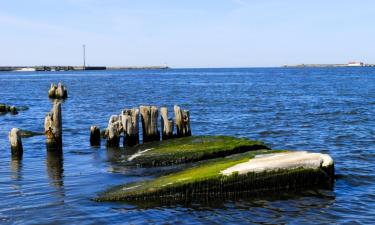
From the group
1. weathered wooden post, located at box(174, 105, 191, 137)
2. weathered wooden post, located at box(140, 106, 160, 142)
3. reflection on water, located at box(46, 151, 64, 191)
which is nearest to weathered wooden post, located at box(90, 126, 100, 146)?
reflection on water, located at box(46, 151, 64, 191)

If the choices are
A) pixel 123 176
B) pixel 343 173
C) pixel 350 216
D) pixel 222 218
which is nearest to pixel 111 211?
pixel 222 218

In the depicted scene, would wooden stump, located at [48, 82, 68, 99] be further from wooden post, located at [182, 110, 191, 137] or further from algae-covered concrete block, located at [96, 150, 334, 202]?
algae-covered concrete block, located at [96, 150, 334, 202]

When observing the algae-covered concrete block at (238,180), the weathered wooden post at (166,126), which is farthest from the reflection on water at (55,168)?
the weathered wooden post at (166,126)

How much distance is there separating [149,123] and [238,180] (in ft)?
26.3

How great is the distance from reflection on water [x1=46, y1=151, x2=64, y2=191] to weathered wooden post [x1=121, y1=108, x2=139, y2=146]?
2.63m

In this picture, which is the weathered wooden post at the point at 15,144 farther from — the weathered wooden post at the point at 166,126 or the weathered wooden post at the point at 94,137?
the weathered wooden post at the point at 166,126

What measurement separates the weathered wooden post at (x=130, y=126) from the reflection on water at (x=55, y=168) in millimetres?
2633

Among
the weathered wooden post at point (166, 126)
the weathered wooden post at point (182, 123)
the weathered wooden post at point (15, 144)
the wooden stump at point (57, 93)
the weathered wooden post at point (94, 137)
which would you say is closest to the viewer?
the weathered wooden post at point (15, 144)

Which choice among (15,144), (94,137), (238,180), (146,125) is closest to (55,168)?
(15,144)

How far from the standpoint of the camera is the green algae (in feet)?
56.2

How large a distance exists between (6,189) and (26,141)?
955 cm

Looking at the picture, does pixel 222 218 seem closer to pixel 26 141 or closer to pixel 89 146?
pixel 89 146

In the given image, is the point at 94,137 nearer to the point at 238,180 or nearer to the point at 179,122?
the point at 179,122

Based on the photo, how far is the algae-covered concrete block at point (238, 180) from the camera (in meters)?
13.1
